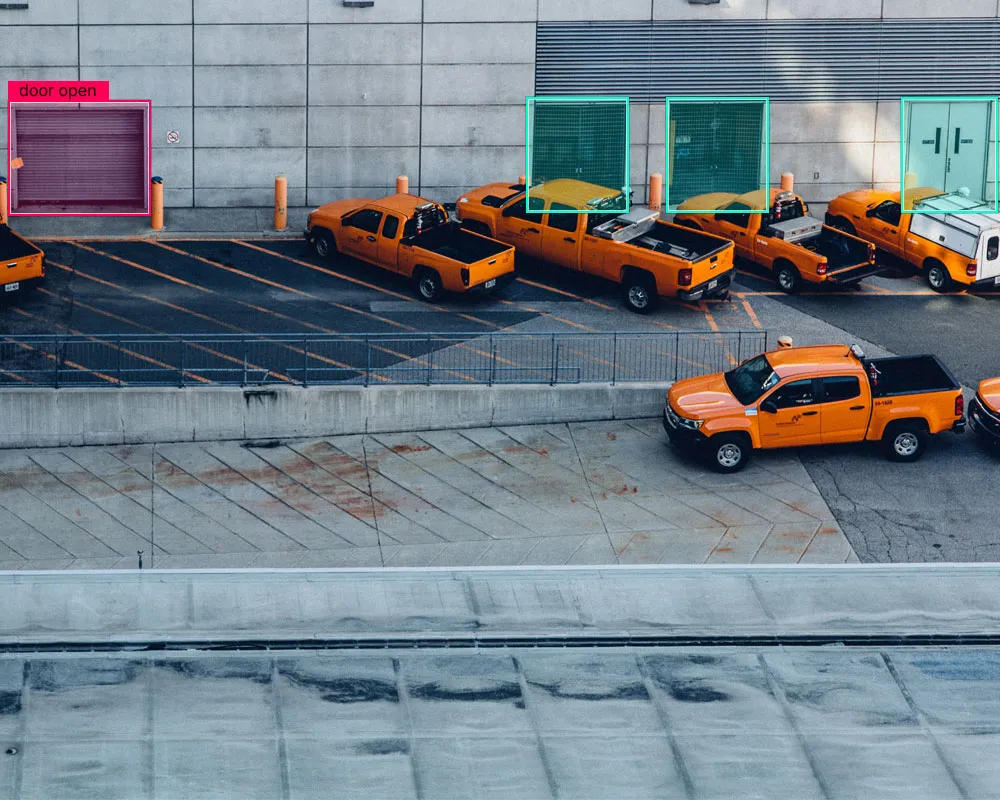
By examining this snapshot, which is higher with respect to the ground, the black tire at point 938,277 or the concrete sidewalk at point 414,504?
the black tire at point 938,277

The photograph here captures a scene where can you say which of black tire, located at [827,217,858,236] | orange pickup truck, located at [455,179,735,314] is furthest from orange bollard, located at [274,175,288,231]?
black tire, located at [827,217,858,236]

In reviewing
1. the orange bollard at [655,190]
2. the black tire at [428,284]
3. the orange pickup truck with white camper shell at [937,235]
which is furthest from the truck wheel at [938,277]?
the black tire at [428,284]

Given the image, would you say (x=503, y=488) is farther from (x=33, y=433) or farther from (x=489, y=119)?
(x=489, y=119)

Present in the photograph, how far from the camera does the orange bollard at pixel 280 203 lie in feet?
120

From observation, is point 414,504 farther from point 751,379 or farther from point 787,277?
point 787,277

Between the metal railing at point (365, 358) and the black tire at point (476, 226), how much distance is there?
5.04 meters

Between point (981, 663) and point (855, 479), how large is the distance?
8229 millimetres

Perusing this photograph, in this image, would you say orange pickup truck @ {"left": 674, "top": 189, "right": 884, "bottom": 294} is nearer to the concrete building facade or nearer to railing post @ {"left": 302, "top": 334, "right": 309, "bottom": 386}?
the concrete building facade

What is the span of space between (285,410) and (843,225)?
14.0 m

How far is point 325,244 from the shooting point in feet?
115

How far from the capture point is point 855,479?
27.3m

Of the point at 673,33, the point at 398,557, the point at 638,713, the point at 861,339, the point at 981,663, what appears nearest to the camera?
the point at 638,713

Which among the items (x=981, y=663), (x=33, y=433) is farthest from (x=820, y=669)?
(x=33, y=433)

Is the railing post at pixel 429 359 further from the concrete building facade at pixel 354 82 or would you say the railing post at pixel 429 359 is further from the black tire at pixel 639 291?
the concrete building facade at pixel 354 82
